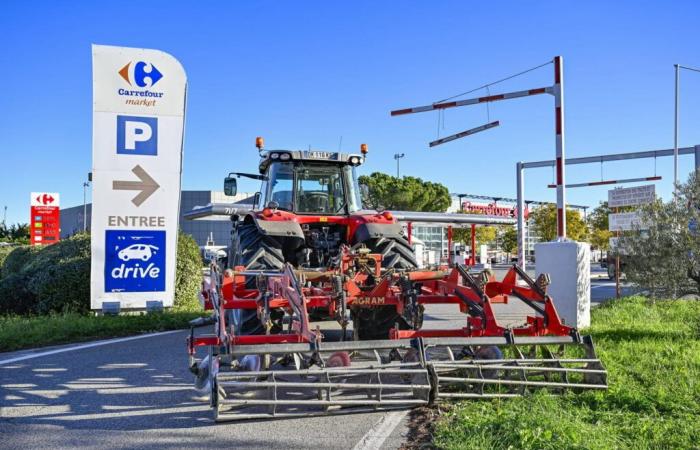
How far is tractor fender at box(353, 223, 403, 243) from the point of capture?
23.7 feet

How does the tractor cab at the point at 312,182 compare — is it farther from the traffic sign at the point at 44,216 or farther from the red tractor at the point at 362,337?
the traffic sign at the point at 44,216

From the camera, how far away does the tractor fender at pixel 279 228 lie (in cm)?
679

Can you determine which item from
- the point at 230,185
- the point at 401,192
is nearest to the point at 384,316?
the point at 230,185

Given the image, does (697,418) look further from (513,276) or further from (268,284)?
(268,284)

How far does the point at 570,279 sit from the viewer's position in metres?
8.76

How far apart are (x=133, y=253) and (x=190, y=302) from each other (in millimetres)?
2306

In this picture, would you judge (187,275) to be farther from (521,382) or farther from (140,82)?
(521,382)

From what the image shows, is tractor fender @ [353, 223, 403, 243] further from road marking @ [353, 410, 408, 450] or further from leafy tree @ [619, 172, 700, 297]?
leafy tree @ [619, 172, 700, 297]

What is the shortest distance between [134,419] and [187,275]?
817 centimetres

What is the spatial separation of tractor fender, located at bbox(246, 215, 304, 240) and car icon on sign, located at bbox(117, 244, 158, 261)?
14.3 ft

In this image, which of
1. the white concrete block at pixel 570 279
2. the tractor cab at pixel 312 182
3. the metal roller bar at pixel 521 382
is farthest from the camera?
the white concrete block at pixel 570 279

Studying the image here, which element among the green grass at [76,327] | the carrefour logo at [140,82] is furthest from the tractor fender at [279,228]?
the carrefour logo at [140,82]

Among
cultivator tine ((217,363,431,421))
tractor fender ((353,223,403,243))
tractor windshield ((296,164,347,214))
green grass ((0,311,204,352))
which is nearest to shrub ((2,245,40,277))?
green grass ((0,311,204,352))

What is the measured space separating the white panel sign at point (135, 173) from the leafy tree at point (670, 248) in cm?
→ 756
